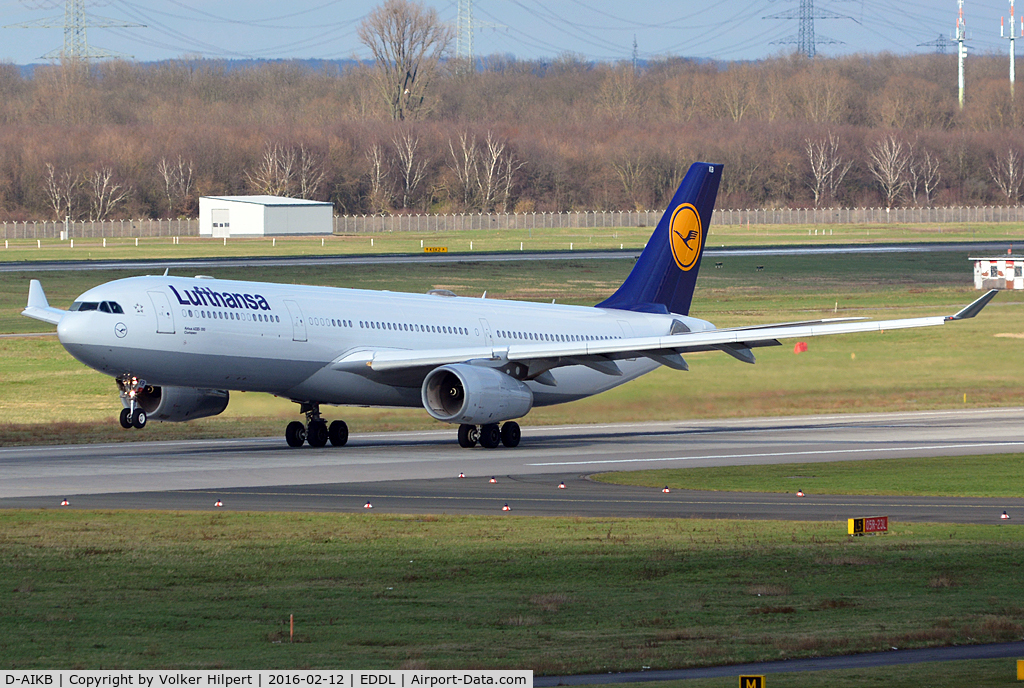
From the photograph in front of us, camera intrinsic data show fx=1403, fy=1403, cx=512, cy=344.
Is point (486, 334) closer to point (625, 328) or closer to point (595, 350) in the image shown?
point (595, 350)

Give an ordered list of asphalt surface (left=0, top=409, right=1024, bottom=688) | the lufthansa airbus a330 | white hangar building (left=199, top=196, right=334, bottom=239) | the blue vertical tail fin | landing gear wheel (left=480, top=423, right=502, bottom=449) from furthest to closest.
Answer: white hangar building (left=199, top=196, right=334, bottom=239)
the blue vertical tail fin
landing gear wheel (left=480, top=423, right=502, bottom=449)
the lufthansa airbus a330
asphalt surface (left=0, top=409, right=1024, bottom=688)

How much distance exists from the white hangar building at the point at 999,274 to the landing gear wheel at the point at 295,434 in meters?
70.6

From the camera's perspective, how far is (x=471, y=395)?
44812 millimetres

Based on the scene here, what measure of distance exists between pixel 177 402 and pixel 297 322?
460cm

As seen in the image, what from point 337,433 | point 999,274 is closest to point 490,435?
point 337,433

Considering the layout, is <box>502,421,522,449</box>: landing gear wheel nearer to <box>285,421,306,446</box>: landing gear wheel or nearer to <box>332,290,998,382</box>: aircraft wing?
<box>332,290,998,382</box>: aircraft wing

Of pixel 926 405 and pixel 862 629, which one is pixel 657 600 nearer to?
pixel 862 629

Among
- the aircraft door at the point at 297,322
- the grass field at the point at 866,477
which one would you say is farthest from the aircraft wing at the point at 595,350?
the grass field at the point at 866,477

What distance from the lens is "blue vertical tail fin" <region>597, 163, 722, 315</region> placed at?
56.0 metres

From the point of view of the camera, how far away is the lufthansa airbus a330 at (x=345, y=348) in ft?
138

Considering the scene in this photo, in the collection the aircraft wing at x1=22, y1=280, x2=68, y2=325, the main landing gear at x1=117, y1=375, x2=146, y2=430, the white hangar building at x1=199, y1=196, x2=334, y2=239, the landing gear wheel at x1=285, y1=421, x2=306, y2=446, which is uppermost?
the white hangar building at x1=199, y1=196, x2=334, y2=239

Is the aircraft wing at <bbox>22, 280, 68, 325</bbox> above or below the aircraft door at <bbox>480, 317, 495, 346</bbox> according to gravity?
above

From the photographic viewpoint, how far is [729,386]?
57844mm

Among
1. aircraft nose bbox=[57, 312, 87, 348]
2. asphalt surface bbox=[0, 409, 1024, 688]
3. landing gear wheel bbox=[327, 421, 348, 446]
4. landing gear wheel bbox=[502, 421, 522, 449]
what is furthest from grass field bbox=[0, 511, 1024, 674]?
landing gear wheel bbox=[327, 421, 348, 446]
